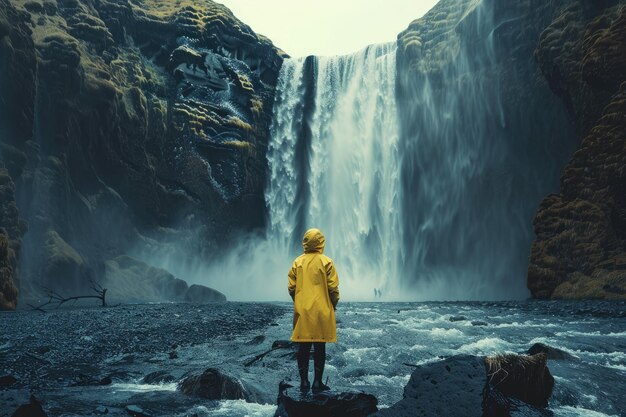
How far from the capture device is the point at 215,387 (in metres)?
6.83

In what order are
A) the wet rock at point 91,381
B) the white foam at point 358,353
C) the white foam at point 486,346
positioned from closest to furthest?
1. the wet rock at point 91,381
2. the white foam at point 358,353
3. the white foam at point 486,346

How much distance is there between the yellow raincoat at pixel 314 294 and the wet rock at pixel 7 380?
4.98m

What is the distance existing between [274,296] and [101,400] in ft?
121

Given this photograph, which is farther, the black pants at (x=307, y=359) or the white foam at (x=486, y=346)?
the white foam at (x=486, y=346)

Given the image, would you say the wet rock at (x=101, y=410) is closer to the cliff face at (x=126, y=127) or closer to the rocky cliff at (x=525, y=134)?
the rocky cliff at (x=525, y=134)

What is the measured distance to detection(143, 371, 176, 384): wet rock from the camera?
25.4 feet

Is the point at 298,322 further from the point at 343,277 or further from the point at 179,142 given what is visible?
the point at 179,142

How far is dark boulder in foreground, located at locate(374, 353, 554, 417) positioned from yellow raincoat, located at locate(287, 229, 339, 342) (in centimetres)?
117

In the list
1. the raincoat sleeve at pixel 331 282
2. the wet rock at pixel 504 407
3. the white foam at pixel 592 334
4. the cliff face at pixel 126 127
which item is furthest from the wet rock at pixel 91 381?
the cliff face at pixel 126 127

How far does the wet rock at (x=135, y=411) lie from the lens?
5.62 metres

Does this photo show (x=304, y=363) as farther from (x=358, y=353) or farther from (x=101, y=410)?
(x=358, y=353)

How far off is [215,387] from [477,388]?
391 centimetres

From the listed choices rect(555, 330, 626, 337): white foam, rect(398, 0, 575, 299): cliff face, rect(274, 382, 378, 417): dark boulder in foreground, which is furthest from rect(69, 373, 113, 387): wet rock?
rect(398, 0, 575, 299): cliff face

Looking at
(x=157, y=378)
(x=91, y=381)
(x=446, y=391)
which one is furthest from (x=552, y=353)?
(x=91, y=381)
